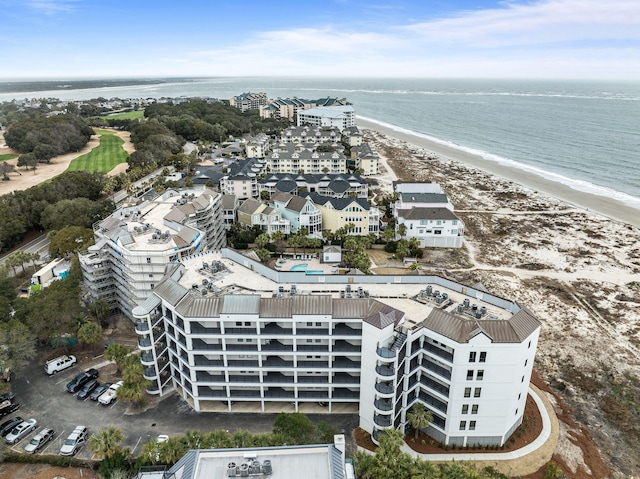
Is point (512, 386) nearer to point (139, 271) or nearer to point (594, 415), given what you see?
point (594, 415)

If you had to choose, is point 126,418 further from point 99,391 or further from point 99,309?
point 99,309

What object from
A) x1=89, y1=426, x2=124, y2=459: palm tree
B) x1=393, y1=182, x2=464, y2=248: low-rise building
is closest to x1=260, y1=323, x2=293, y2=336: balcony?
x1=89, y1=426, x2=124, y2=459: palm tree

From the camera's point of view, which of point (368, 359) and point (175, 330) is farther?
point (175, 330)

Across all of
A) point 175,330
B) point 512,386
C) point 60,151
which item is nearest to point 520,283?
point 512,386

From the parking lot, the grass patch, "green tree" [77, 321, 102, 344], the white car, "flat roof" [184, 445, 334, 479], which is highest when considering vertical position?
"flat roof" [184, 445, 334, 479]

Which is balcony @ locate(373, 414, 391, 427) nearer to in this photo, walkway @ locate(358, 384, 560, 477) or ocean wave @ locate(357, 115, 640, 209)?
walkway @ locate(358, 384, 560, 477)

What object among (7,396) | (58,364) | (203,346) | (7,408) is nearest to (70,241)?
(58,364)
